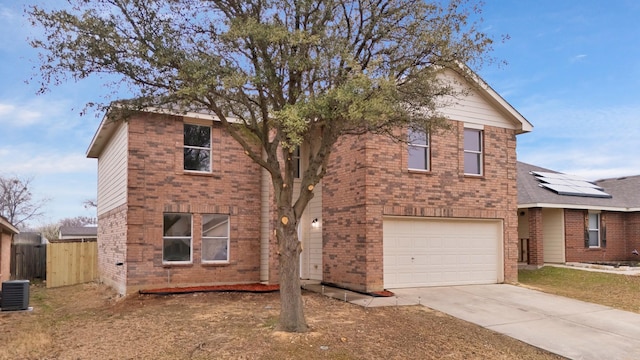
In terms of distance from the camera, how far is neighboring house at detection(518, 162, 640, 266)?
19.3 meters

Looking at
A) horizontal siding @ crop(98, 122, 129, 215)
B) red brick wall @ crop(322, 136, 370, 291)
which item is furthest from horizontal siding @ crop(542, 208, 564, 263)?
horizontal siding @ crop(98, 122, 129, 215)

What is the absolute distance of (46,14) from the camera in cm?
748

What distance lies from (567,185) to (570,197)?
188 centimetres

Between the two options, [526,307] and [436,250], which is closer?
[526,307]

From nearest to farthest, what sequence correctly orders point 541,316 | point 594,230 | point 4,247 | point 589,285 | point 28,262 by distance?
point 541,316, point 589,285, point 4,247, point 594,230, point 28,262

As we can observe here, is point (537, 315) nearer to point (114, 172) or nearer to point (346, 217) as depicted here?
point (346, 217)

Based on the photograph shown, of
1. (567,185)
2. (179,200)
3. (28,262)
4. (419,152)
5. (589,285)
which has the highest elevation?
(419,152)

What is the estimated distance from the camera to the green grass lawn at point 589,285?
1318 cm

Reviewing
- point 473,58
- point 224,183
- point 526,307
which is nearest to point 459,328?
point 526,307

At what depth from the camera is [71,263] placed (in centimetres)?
1942

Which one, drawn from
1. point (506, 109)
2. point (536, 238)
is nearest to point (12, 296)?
point (506, 109)

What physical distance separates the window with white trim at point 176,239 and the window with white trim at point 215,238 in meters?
0.48

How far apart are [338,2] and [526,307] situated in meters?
8.61

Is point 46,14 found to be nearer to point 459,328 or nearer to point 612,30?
point 459,328
